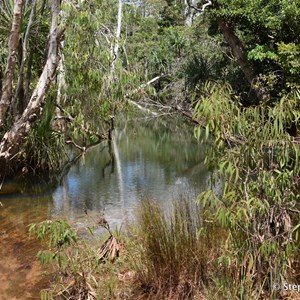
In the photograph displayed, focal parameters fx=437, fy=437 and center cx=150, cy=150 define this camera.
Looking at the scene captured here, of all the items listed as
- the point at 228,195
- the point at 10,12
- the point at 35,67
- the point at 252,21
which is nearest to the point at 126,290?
the point at 228,195

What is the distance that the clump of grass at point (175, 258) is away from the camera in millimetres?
3025

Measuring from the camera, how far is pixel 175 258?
3.09 meters

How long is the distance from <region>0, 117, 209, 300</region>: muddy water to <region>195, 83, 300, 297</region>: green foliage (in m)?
1.83

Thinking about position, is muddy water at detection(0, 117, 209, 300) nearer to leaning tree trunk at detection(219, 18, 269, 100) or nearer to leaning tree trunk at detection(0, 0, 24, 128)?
leaning tree trunk at detection(0, 0, 24, 128)

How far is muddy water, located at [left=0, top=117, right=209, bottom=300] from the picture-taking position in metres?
4.18

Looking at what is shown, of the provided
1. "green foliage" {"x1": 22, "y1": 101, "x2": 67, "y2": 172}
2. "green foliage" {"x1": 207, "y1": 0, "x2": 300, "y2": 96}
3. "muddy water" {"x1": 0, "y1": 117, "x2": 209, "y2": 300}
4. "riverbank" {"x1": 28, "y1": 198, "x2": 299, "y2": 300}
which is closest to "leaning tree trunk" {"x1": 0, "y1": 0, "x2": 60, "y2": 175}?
"muddy water" {"x1": 0, "y1": 117, "x2": 209, "y2": 300}

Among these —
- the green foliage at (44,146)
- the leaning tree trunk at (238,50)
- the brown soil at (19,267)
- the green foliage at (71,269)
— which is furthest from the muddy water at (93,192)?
the leaning tree trunk at (238,50)

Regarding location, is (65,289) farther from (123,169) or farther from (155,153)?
(155,153)

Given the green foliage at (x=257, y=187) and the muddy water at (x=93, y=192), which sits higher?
the green foliage at (x=257, y=187)

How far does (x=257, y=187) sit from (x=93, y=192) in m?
5.12

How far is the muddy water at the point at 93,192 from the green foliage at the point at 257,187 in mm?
1826

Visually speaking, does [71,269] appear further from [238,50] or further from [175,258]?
[238,50]

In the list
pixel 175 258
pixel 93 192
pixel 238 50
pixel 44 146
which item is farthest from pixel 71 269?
pixel 238 50

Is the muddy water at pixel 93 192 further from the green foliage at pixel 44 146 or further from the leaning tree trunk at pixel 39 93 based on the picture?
the leaning tree trunk at pixel 39 93
